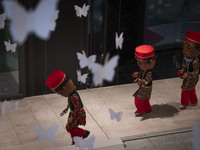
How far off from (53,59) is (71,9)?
108 centimetres

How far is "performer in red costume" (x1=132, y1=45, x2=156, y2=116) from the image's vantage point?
6.83 m

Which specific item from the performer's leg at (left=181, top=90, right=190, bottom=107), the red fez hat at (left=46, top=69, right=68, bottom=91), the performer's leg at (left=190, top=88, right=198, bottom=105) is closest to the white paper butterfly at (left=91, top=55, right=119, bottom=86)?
the red fez hat at (left=46, top=69, right=68, bottom=91)

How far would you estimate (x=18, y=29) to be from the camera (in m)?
3.12

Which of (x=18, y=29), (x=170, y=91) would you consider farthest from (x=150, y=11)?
(x=18, y=29)

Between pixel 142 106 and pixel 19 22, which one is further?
pixel 142 106

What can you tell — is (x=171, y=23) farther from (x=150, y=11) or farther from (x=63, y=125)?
(x=63, y=125)

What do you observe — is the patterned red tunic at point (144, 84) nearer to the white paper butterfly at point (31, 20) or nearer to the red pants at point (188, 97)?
the red pants at point (188, 97)

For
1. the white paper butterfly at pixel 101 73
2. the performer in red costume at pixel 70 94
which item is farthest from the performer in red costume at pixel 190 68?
the white paper butterfly at pixel 101 73

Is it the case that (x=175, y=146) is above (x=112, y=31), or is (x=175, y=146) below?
below

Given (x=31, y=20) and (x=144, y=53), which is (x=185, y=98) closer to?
(x=144, y=53)

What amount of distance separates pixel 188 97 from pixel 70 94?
2951mm

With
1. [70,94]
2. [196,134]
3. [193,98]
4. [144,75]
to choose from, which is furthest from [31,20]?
[193,98]

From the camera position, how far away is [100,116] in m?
7.50

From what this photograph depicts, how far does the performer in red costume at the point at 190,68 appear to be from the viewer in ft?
23.0
